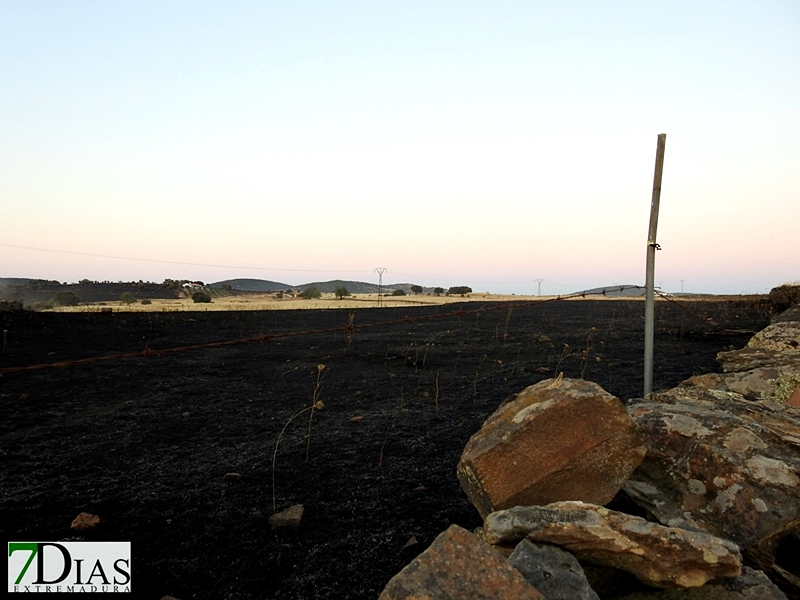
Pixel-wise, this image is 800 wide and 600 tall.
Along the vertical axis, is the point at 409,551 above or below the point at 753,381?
below

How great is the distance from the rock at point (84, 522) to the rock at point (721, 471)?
4.38m

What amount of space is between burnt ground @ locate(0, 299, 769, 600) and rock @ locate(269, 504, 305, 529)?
7 centimetres

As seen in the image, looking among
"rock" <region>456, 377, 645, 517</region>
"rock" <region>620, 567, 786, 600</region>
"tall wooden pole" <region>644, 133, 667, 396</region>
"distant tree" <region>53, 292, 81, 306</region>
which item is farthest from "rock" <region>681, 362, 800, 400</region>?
"distant tree" <region>53, 292, 81, 306</region>

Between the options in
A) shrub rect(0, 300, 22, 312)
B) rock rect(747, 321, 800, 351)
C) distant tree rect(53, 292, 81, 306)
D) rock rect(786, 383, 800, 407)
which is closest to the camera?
rock rect(786, 383, 800, 407)

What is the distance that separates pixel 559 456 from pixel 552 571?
41.1 inches

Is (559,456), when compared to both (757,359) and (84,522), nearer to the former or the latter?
(84,522)

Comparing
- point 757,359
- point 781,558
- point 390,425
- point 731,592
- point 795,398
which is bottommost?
point 390,425

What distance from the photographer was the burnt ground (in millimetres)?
3527

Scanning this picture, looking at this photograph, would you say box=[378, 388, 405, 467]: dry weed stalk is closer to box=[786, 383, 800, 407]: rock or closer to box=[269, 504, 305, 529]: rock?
box=[269, 504, 305, 529]: rock

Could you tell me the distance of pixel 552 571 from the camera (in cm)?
220

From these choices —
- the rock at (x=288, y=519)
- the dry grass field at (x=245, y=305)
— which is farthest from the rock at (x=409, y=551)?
the dry grass field at (x=245, y=305)

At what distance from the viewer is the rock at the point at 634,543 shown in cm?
222

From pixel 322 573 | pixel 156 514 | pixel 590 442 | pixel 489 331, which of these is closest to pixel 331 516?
pixel 322 573

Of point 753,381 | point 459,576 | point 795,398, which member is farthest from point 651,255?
point 459,576
